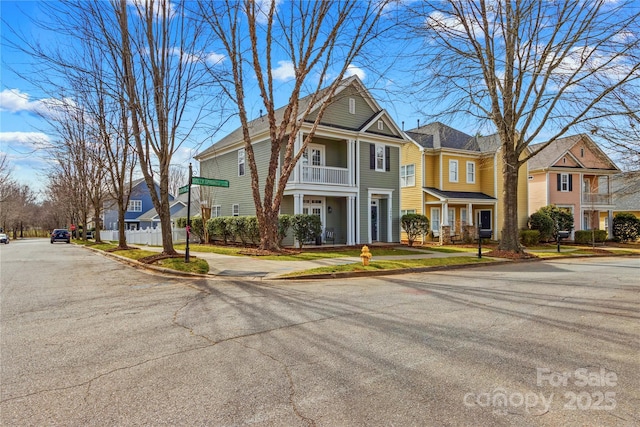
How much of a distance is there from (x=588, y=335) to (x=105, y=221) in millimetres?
74459

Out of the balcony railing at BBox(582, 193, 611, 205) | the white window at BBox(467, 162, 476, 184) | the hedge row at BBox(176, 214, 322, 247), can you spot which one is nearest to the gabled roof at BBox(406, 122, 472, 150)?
the white window at BBox(467, 162, 476, 184)

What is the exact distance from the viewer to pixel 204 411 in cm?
317

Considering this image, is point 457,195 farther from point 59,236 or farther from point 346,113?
point 59,236

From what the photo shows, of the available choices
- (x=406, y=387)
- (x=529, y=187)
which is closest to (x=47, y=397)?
(x=406, y=387)

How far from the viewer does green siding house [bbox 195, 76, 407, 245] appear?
68.6ft

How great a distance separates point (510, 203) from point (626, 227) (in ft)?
71.5

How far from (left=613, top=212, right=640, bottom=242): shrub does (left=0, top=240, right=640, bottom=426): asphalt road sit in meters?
30.4

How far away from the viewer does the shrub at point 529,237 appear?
25.0 meters

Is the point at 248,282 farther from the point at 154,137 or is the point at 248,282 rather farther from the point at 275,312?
the point at 154,137

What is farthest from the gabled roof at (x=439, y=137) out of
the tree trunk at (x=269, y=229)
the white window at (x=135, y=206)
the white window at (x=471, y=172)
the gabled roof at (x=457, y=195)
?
the white window at (x=135, y=206)

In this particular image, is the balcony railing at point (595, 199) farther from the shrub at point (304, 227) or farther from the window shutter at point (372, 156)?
the shrub at point (304, 227)

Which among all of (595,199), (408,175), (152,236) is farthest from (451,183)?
(152,236)

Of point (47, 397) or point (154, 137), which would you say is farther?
point (154, 137)

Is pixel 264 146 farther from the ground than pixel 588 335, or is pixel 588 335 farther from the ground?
pixel 264 146
